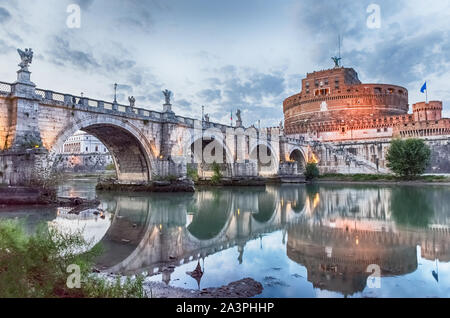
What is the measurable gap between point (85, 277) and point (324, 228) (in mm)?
9458

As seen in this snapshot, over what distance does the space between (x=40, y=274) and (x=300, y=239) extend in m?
7.88

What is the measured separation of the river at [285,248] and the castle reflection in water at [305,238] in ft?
0.08

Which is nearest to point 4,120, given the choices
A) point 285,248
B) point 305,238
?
point 285,248

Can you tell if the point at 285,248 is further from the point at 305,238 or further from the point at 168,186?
the point at 168,186

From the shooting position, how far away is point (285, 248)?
362 inches

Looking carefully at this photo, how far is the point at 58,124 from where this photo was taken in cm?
2050

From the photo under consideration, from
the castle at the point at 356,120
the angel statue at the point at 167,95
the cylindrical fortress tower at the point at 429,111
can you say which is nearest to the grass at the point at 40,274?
the angel statue at the point at 167,95

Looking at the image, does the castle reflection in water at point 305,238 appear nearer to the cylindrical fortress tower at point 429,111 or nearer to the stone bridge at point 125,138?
the stone bridge at point 125,138

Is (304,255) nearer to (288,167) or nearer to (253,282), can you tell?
(253,282)

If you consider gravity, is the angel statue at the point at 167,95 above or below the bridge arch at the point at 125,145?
above

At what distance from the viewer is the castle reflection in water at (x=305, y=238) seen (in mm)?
7133

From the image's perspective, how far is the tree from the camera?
37875 millimetres

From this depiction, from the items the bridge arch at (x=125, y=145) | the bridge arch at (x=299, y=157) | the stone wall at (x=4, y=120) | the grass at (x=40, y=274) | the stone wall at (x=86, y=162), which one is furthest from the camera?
the stone wall at (x=86, y=162)
